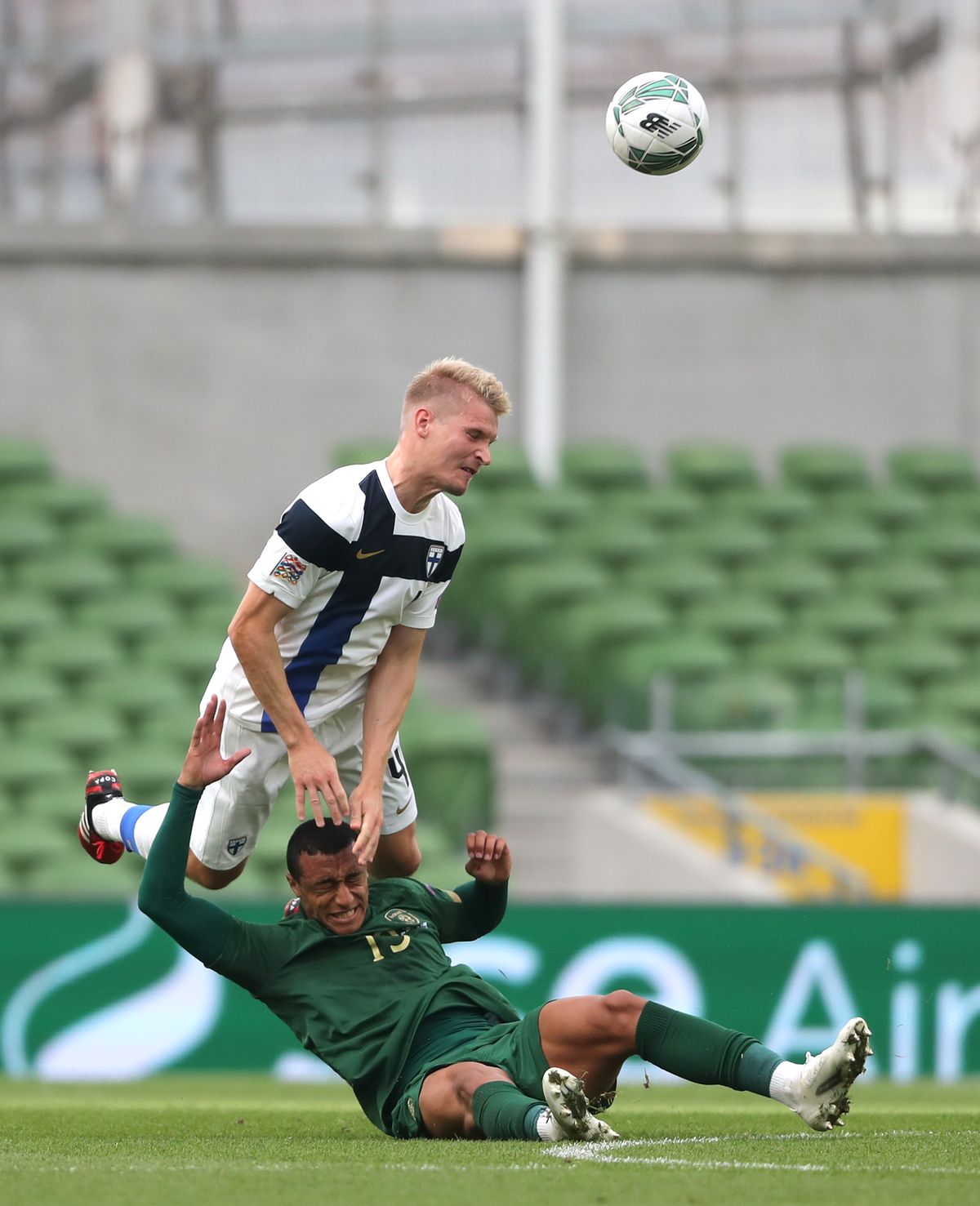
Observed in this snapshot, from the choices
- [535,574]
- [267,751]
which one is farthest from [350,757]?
[535,574]

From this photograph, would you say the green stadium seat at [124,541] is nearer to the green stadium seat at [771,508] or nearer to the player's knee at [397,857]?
the green stadium seat at [771,508]

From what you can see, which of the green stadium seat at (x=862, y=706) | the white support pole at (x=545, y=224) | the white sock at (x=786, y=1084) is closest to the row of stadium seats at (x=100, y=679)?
the green stadium seat at (x=862, y=706)

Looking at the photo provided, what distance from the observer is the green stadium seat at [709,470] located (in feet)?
51.0

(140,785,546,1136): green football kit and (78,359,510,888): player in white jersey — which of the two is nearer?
(140,785,546,1136): green football kit

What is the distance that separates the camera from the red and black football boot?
6020mm

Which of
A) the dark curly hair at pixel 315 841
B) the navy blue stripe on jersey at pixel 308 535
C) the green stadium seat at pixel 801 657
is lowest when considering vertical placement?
the dark curly hair at pixel 315 841

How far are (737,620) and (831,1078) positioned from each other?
978cm

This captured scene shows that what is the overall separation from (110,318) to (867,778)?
7362 millimetres

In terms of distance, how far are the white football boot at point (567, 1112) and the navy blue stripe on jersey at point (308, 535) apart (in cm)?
146

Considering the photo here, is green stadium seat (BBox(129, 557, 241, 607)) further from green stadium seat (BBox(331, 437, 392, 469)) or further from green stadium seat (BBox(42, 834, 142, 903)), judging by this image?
green stadium seat (BBox(42, 834, 142, 903))

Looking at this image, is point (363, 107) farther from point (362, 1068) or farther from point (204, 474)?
point (362, 1068)

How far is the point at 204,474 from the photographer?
1588cm

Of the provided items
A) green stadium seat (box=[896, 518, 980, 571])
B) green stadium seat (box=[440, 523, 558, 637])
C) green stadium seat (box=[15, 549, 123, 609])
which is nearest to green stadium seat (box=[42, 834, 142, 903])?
green stadium seat (box=[15, 549, 123, 609])

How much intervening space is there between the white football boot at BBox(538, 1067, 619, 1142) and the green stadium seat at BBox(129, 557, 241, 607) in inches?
383
